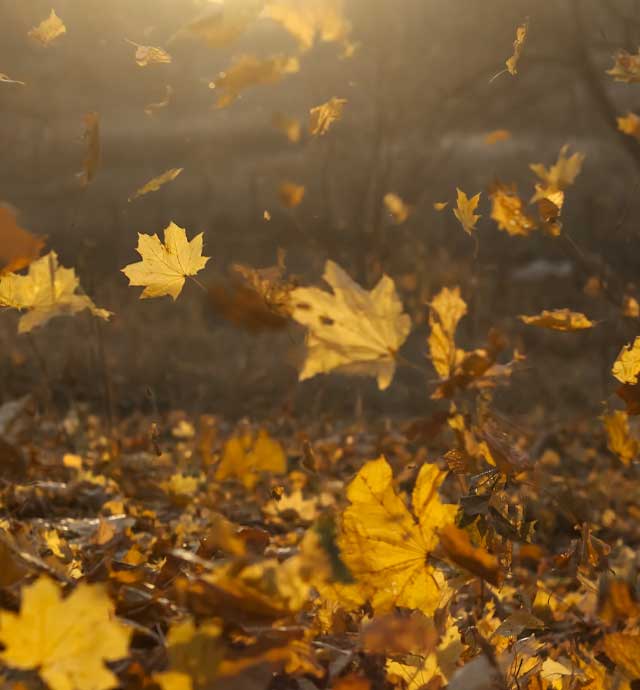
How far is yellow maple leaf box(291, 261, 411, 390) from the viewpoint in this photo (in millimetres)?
657

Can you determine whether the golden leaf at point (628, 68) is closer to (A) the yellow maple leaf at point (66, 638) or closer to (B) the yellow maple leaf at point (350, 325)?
(B) the yellow maple leaf at point (350, 325)

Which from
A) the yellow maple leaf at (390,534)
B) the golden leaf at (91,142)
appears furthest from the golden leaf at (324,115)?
the yellow maple leaf at (390,534)

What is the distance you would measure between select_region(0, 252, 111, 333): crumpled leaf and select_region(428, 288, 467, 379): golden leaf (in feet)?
1.41

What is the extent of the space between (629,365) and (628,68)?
0.60 m

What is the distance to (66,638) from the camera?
51 cm

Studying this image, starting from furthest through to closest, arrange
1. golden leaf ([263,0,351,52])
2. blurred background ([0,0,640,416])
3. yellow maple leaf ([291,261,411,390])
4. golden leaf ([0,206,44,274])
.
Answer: blurred background ([0,0,640,416])
golden leaf ([263,0,351,52])
golden leaf ([0,206,44,274])
yellow maple leaf ([291,261,411,390])

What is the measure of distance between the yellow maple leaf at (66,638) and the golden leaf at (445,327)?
1.20ft

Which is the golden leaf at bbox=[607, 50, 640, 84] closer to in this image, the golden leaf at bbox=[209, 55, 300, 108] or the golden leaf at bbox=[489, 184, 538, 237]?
the golden leaf at bbox=[489, 184, 538, 237]

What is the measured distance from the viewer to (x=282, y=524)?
2021 mm

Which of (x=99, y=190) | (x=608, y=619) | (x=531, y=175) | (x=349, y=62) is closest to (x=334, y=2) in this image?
(x=349, y=62)

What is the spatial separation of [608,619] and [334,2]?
363 cm

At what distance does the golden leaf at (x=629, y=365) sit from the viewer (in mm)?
822

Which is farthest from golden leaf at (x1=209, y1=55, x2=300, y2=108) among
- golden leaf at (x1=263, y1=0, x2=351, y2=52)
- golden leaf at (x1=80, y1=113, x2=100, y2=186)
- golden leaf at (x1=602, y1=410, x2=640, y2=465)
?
golden leaf at (x1=602, y1=410, x2=640, y2=465)

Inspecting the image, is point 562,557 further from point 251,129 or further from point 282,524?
point 251,129
